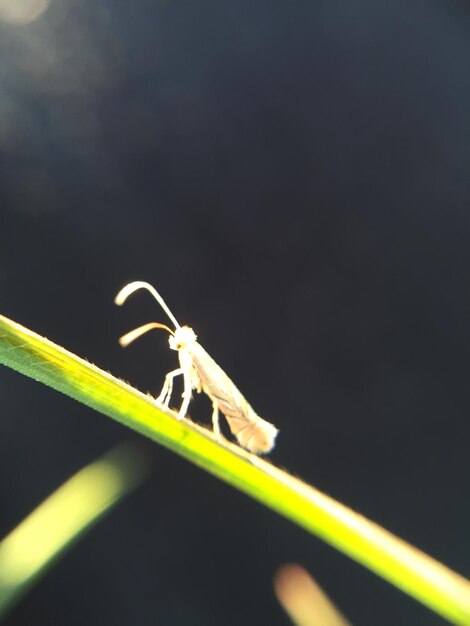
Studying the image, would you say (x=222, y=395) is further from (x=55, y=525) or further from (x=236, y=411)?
(x=55, y=525)

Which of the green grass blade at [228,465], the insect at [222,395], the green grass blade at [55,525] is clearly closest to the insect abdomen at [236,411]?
the insect at [222,395]

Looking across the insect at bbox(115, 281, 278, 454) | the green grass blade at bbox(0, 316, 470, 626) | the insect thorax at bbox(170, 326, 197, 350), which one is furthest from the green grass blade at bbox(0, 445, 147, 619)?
the green grass blade at bbox(0, 316, 470, 626)

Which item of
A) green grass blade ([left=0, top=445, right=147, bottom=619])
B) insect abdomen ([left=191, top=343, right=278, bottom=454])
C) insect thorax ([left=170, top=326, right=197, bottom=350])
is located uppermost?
insect thorax ([left=170, top=326, right=197, bottom=350])

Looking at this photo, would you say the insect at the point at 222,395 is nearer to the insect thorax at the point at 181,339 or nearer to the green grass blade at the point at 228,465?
the insect thorax at the point at 181,339

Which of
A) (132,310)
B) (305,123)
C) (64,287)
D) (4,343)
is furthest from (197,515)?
(4,343)

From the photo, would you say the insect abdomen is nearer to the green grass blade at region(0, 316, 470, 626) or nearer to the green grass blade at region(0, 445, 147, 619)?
the green grass blade at region(0, 445, 147, 619)
